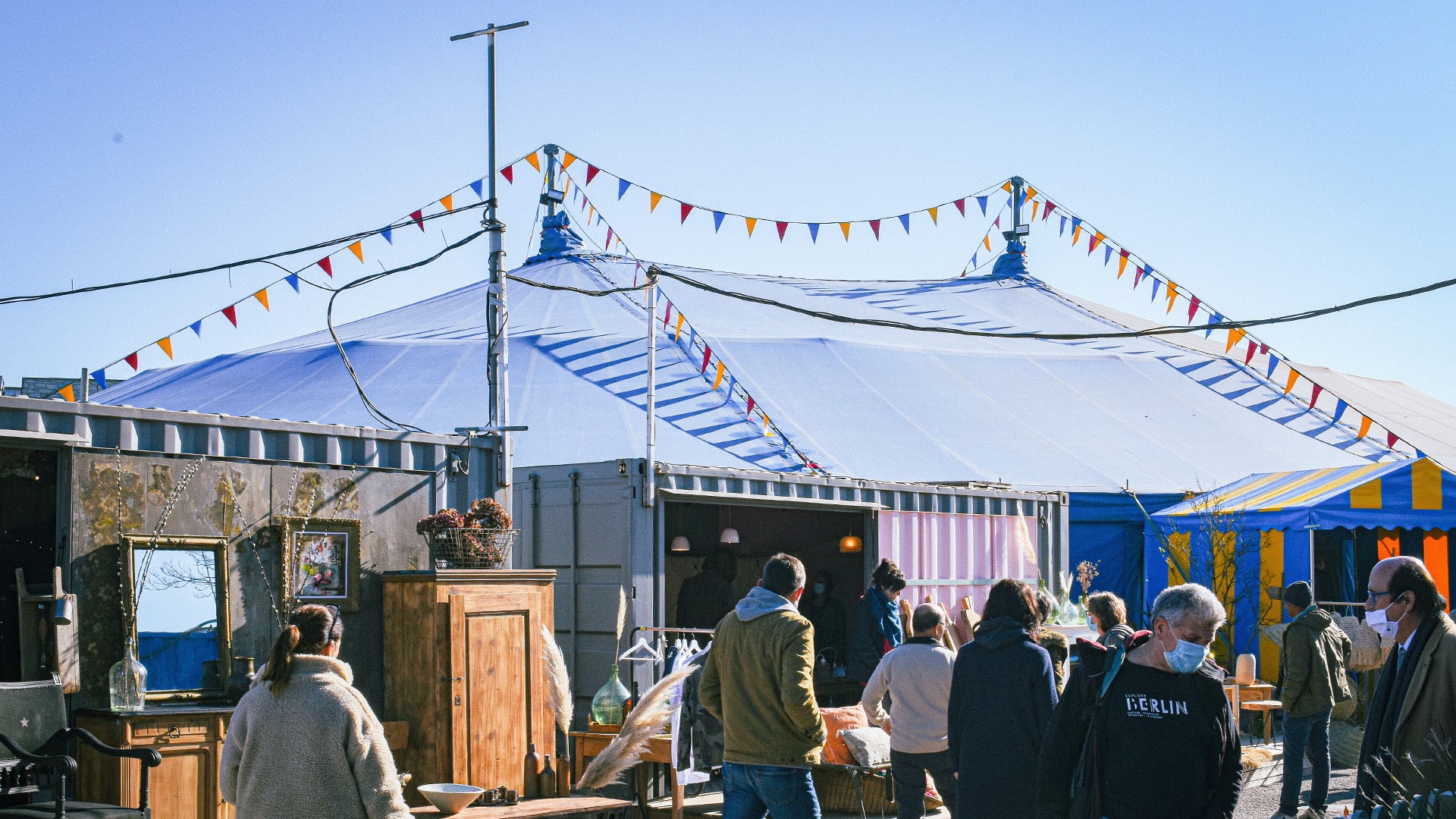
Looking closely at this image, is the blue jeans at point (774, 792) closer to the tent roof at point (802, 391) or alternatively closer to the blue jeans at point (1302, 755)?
the blue jeans at point (1302, 755)

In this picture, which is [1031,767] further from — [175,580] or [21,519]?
Answer: [21,519]

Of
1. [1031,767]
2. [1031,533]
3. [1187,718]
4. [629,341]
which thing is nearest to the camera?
[1187,718]

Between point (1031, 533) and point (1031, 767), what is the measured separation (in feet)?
28.1

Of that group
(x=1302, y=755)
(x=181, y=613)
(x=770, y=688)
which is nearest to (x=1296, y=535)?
(x=1302, y=755)

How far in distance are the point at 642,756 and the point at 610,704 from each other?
443 millimetres

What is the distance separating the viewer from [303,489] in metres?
7.02

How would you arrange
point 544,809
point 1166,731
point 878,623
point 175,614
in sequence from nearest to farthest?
1. point 1166,731
2. point 175,614
3. point 544,809
4. point 878,623

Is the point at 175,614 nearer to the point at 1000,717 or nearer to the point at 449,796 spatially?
the point at 449,796

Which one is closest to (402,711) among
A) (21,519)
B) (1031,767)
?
(21,519)

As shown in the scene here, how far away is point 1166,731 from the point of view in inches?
146

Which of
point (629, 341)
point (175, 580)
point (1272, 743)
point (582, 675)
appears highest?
point (629, 341)

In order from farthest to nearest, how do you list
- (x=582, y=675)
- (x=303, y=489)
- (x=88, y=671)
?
(x=582, y=675) < (x=303, y=489) < (x=88, y=671)

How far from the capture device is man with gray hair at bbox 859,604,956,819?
5543mm

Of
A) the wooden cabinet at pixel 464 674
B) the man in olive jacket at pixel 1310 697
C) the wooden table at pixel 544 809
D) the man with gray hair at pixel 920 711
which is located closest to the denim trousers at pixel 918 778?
the man with gray hair at pixel 920 711
